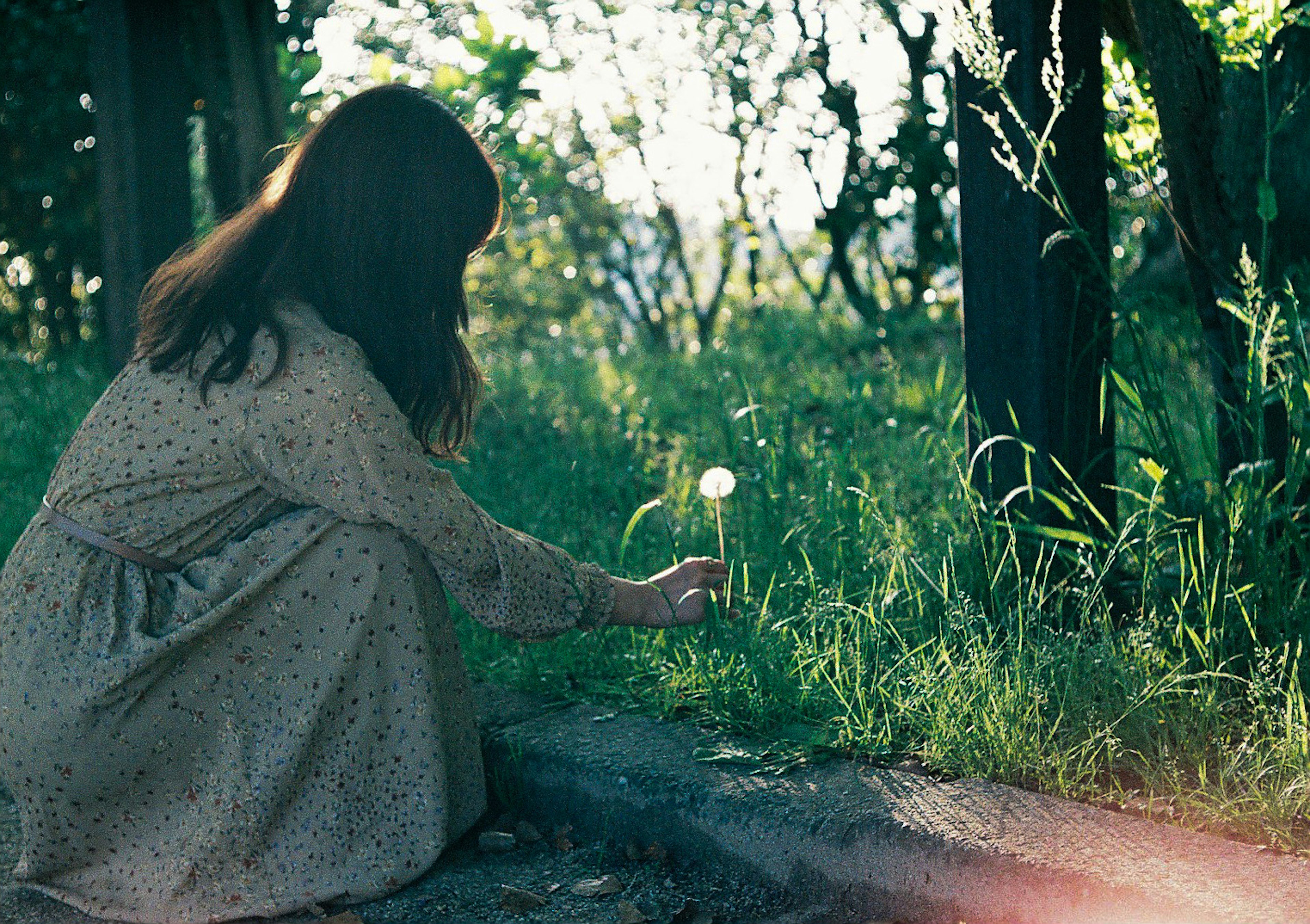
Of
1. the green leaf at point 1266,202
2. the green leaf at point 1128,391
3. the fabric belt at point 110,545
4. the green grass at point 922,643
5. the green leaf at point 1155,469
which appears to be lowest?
the green grass at point 922,643

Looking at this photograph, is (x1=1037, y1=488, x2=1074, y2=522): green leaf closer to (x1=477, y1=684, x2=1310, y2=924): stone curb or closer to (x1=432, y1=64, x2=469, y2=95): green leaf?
(x1=477, y1=684, x2=1310, y2=924): stone curb

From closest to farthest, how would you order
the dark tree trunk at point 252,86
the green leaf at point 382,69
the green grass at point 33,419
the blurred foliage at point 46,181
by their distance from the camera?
the green grass at point 33,419
the dark tree trunk at point 252,86
the green leaf at point 382,69
the blurred foliage at point 46,181

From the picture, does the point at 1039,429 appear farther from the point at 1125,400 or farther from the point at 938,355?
the point at 938,355

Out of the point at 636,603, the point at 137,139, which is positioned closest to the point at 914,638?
the point at 636,603

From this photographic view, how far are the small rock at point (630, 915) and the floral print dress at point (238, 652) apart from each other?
36 centimetres

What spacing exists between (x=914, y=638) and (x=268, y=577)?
125 cm

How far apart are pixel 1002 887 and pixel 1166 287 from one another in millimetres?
4707

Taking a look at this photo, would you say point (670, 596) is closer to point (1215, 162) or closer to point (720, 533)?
point (720, 533)

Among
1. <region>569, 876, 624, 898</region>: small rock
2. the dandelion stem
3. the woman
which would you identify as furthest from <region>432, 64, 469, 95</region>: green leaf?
<region>569, 876, 624, 898</region>: small rock

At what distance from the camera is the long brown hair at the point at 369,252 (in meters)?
2.33

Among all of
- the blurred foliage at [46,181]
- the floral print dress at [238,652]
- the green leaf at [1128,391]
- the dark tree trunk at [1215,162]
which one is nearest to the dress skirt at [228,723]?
the floral print dress at [238,652]

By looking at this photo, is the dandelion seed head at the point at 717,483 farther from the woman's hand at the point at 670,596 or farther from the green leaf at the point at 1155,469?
the green leaf at the point at 1155,469

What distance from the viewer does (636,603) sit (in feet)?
8.45

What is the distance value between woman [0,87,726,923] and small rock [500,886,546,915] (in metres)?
0.16
